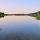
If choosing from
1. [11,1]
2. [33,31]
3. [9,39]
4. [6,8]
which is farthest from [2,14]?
[33,31]

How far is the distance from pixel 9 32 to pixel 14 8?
0.36 metres

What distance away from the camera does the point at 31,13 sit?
0.90 metres

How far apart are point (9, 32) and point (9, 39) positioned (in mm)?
104

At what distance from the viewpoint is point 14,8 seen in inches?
35.4

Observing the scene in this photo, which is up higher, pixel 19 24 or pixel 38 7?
pixel 38 7

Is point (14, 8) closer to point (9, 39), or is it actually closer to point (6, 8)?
point (6, 8)

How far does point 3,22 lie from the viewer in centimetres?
90

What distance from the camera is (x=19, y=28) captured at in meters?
0.89

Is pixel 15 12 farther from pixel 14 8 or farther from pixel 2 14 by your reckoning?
pixel 2 14

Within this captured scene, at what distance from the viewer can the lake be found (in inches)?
34.8

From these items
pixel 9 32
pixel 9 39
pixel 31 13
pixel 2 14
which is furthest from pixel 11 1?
pixel 9 39

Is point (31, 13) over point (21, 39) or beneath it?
over

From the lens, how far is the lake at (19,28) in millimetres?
884

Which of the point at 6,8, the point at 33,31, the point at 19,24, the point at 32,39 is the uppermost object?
the point at 6,8
